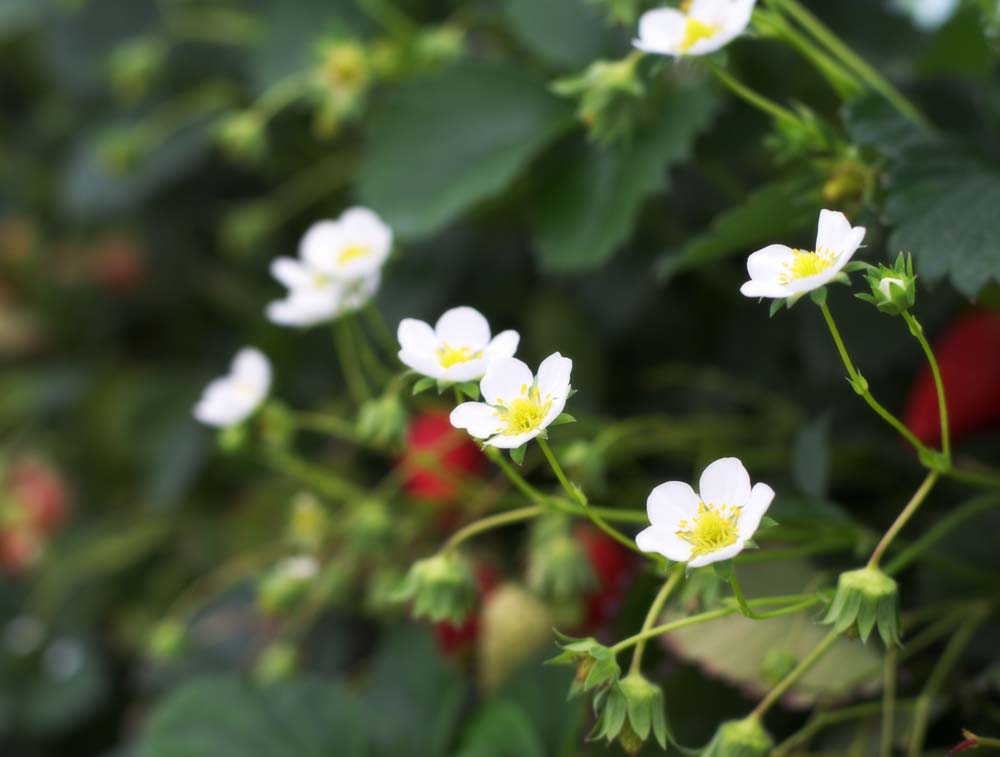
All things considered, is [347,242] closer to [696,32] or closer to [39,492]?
[696,32]

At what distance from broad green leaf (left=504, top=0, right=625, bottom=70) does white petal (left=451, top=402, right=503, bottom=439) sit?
0.25 metres

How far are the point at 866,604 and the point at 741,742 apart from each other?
0.18 feet

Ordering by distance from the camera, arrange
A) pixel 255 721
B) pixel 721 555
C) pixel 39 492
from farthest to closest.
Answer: pixel 39 492 < pixel 255 721 < pixel 721 555

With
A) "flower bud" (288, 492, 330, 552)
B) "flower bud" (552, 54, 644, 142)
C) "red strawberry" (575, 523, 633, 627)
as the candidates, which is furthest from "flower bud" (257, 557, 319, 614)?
"flower bud" (552, 54, 644, 142)

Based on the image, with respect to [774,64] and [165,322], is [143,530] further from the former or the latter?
[774,64]

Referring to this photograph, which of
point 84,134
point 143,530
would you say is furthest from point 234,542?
point 84,134

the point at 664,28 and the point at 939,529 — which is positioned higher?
the point at 664,28

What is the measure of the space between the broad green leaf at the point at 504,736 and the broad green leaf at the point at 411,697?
42mm

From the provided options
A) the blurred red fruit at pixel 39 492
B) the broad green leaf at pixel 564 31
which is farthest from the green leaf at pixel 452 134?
the blurred red fruit at pixel 39 492

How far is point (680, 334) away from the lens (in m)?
0.59

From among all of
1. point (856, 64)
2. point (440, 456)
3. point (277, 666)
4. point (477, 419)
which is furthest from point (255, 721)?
→ point (856, 64)

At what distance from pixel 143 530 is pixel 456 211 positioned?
1.29 feet

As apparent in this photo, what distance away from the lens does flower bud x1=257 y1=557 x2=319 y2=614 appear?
471 millimetres

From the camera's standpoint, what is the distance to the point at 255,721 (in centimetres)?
47
